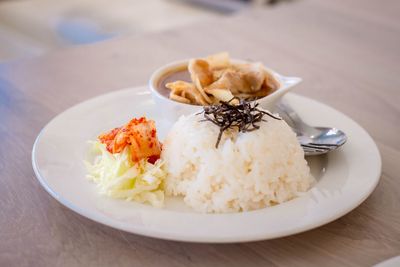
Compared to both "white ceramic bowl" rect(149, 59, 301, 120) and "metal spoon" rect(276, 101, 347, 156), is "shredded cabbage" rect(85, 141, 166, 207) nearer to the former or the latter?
"white ceramic bowl" rect(149, 59, 301, 120)

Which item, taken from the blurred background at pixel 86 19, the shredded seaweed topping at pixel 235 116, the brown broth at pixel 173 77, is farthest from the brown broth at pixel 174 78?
the blurred background at pixel 86 19

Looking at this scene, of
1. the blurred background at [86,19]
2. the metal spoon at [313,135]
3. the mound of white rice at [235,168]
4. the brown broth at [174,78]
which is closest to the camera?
the mound of white rice at [235,168]

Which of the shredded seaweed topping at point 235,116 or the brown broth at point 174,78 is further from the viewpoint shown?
the brown broth at point 174,78

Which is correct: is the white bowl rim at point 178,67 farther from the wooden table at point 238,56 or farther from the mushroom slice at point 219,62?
the wooden table at point 238,56

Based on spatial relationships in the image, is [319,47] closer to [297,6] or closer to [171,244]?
[297,6]

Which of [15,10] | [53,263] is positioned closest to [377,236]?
[53,263]

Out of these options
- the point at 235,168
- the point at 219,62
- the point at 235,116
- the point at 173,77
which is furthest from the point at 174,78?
the point at 235,168

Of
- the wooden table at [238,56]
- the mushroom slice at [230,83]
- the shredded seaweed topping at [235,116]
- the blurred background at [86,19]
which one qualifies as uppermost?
the shredded seaweed topping at [235,116]

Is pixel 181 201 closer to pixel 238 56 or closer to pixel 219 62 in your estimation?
pixel 219 62
